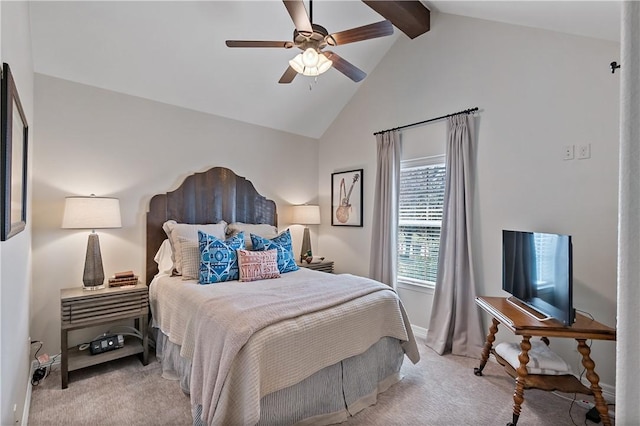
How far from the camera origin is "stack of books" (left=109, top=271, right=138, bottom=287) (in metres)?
2.82

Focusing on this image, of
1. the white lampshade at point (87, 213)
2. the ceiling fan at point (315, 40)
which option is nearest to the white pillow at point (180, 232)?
the white lampshade at point (87, 213)

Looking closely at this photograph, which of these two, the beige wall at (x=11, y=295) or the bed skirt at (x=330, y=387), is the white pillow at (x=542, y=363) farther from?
the beige wall at (x=11, y=295)

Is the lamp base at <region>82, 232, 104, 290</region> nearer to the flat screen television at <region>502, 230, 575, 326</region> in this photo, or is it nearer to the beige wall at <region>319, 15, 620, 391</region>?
the beige wall at <region>319, 15, 620, 391</region>

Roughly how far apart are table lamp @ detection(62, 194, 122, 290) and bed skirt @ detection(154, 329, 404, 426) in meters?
0.89

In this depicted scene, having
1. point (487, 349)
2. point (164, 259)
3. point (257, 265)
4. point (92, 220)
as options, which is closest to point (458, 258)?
point (487, 349)

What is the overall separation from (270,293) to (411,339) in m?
1.27

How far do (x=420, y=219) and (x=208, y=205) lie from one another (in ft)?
8.21

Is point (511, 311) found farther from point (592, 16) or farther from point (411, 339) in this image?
point (592, 16)

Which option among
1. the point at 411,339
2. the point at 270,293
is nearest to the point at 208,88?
the point at 270,293

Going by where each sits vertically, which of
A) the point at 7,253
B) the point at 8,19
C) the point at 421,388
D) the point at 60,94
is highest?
the point at 60,94

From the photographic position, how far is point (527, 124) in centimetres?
273

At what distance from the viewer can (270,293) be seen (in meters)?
2.33

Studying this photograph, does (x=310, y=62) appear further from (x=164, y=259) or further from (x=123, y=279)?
(x=123, y=279)

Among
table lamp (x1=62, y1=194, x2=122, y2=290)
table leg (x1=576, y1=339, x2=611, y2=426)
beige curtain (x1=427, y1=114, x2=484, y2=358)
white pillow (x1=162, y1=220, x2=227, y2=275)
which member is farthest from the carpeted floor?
white pillow (x1=162, y1=220, x2=227, y2=275)
